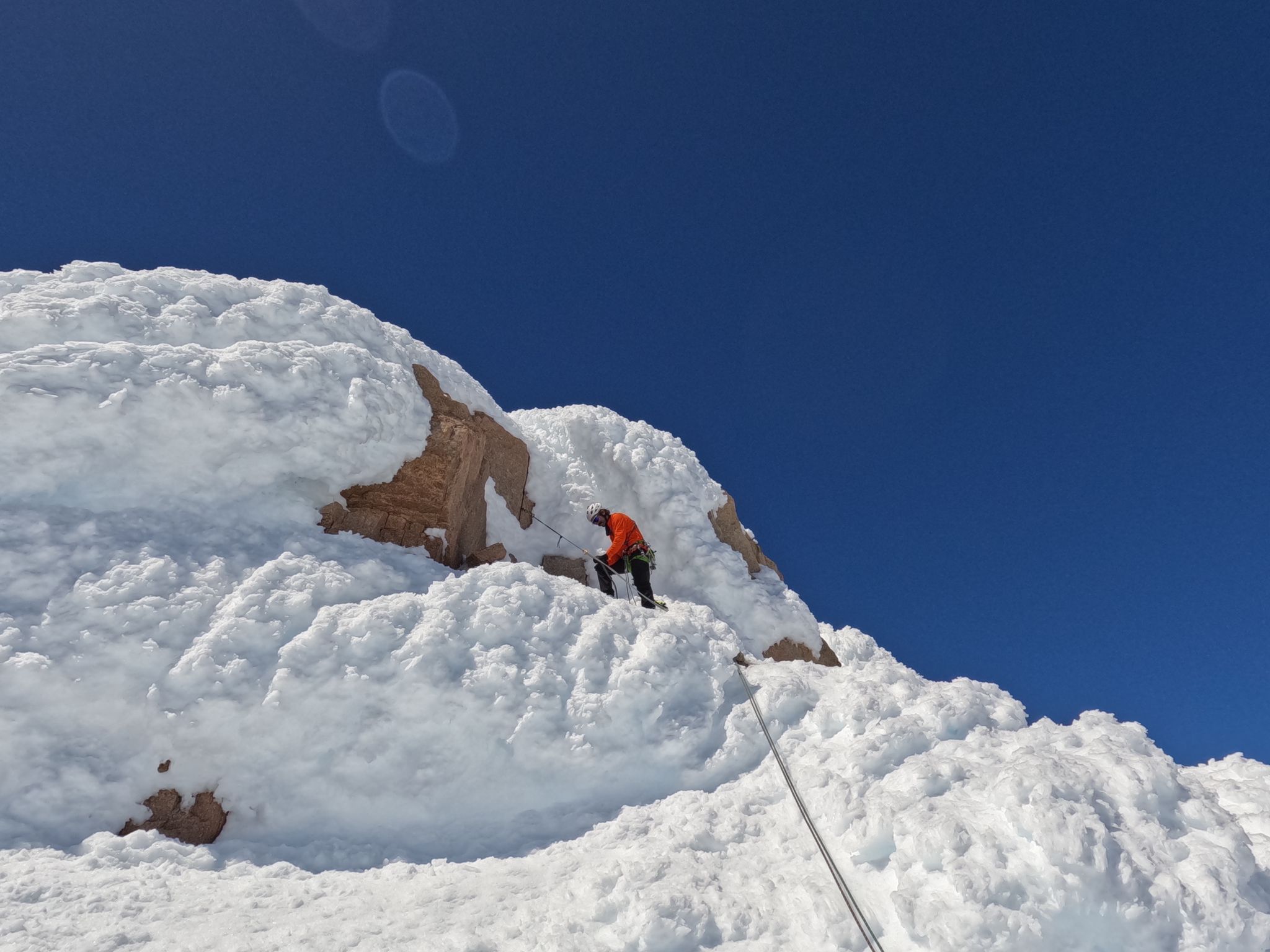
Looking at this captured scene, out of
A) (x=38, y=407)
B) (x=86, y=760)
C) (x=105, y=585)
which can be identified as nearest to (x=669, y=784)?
(x=86, y=760)

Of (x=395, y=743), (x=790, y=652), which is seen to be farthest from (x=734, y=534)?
(x=395, y=743)

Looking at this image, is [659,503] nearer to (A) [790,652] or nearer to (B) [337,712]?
(A) [790,652]

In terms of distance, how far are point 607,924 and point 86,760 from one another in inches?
186

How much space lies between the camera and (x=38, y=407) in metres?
7.23

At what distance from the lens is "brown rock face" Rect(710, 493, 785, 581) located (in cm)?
1545

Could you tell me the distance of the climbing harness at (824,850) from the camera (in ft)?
13.0

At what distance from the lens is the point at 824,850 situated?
4676 millimetres

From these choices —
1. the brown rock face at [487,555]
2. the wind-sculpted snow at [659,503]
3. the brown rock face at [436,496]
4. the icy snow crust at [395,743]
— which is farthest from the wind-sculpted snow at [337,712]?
the wind-sculpted snow at [659,503]

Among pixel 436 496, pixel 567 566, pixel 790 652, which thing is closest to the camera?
pixel 436 496

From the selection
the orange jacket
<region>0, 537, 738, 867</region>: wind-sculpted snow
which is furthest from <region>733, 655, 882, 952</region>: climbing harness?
the orange jacket

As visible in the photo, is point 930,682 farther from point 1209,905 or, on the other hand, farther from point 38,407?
point 38,407

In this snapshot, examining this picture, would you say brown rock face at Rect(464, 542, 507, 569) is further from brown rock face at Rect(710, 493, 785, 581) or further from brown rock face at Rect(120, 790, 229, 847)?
brown rock face at Rect(710, 493, 785, 581)

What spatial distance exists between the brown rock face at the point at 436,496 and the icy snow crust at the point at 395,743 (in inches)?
13.0

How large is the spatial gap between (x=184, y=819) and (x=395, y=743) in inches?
68.6
